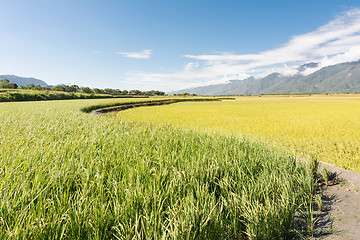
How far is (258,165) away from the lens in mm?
4328

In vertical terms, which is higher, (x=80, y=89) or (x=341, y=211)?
(x=80, y=89)

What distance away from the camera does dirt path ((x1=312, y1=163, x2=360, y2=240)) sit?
2.61m

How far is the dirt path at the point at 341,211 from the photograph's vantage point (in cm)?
261

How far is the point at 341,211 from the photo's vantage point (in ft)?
10.4

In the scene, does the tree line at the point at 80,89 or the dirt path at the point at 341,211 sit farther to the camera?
the tree line at the point at 80,89

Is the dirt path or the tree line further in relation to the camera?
the tree line

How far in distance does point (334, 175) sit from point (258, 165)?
1750 millimetres

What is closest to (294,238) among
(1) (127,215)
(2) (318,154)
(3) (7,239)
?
(1) (127,215)

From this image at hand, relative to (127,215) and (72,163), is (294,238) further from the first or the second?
(72,163)

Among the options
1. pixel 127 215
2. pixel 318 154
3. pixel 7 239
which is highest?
pixel 7 239

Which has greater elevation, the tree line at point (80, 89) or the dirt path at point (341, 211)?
the tree line at point (80, 89)

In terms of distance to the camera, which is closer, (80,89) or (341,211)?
(341,211)

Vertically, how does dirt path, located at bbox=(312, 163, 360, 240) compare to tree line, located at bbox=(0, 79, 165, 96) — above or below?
below

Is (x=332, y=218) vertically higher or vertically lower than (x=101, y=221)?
lower
